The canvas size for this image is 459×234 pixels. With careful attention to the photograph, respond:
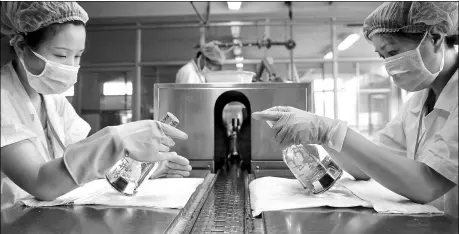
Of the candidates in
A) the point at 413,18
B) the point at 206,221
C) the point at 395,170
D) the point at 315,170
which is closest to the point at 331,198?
the point at 315,170

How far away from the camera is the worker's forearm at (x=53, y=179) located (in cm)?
53

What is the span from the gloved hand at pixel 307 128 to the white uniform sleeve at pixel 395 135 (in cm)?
34

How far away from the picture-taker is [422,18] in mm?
589

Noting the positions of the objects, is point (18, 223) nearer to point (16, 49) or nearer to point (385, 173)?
point (16, 49)

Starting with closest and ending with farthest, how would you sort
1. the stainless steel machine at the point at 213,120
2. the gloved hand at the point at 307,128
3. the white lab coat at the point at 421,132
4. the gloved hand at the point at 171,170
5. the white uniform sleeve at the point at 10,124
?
1. the white uniform sleeve at the point at 10,124
2. the white lab coat at the point at 421,132
3. the gloved hand at the point at 307,128
4. the gloved hand at the point at 171,170
5. the stainless steel machine at the point at 213,120

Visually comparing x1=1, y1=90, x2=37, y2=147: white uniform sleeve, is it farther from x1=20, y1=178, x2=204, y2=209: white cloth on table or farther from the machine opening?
the machine opening

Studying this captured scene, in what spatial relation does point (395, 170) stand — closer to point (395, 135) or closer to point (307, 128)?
point (307, 128)

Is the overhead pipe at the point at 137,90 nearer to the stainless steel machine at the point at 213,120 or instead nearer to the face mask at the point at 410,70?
the stainless steel machine at the point at 213,120

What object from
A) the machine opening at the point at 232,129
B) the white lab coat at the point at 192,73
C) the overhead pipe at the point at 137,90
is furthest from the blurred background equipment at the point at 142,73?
the white lab coat at the point at 192,73

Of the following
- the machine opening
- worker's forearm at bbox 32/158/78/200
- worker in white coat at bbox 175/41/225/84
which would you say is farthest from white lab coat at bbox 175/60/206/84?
worker's forearm at bbox 32/158/78/200

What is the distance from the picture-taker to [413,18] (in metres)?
0.60

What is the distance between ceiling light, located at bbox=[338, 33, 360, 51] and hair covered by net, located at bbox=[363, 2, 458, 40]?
26cm

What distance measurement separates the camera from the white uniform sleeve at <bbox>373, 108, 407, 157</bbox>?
0.96m

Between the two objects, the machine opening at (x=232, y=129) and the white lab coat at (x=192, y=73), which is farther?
the white lab coat at (x=192, y=73)
